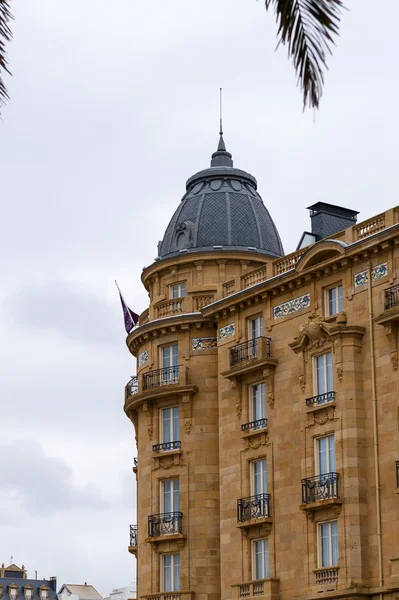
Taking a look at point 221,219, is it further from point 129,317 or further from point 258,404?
point 258,404

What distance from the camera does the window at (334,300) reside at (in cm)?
4319

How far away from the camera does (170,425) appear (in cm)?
5000

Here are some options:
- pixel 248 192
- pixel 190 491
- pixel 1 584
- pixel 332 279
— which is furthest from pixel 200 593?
pixel 1 584

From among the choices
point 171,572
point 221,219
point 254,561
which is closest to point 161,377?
point 221,219

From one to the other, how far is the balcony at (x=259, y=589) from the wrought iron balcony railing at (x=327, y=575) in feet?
7.88

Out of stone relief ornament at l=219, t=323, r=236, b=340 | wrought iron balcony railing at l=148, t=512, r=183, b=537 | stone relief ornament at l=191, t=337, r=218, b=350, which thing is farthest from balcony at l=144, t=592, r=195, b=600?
stone relief ornament at l=219, t=323, r=236, b=340

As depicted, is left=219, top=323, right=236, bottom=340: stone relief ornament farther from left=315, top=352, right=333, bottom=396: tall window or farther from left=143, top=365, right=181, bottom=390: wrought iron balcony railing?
left=315, top=352, right=333, bottom=396: tall window

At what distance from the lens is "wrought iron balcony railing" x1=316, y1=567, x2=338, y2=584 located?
40.3 m

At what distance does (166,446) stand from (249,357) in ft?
19.0

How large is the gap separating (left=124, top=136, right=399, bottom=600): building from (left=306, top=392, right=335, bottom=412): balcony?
0.23 ft

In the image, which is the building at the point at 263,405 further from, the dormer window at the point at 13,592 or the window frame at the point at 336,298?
the dormer window at the point at 13,592

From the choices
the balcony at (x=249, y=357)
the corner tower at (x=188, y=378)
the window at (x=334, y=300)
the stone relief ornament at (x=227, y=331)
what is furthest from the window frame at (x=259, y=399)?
the window at (x=334, y=300)

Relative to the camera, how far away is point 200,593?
4734 centimetres

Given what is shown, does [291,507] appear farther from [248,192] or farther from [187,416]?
[248,192]
